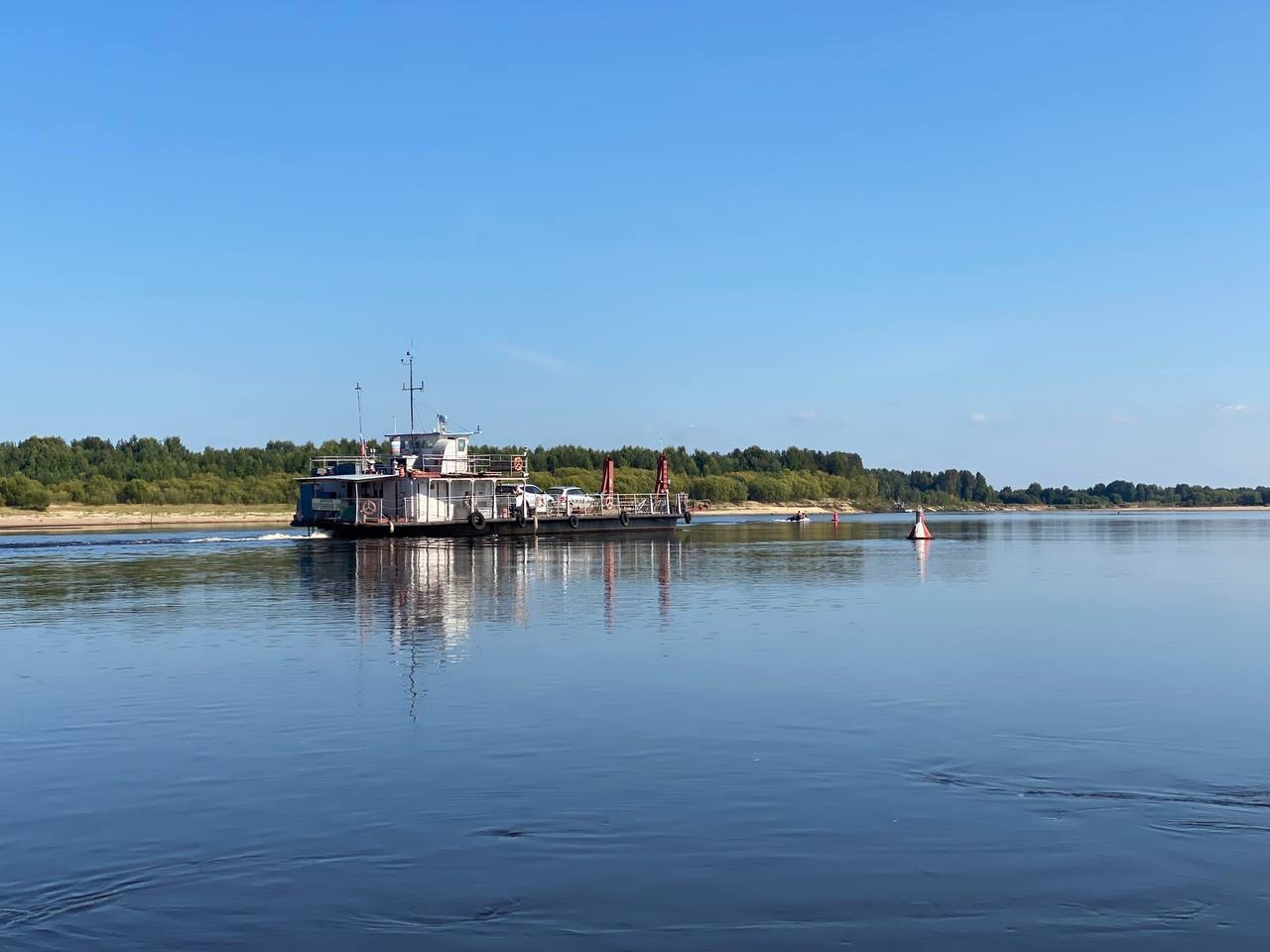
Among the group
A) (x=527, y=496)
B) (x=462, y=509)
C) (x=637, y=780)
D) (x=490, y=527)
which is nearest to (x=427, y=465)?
(x=462, y=509)

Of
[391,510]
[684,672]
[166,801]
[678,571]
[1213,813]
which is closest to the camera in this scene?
[1213,813]

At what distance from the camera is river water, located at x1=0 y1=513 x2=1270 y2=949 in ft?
Result: 29.5

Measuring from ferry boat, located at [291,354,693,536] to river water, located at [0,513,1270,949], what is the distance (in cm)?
4234

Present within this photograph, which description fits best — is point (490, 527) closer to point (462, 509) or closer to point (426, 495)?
point (462, 509)

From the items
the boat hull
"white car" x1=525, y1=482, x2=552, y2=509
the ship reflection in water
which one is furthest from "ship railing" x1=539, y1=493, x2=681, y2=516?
the ship reflection in water

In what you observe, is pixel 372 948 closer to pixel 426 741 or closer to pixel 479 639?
pixel 426 741

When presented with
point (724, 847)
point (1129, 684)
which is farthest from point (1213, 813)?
point (1129, 684)

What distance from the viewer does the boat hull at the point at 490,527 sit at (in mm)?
71062

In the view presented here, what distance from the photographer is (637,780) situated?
42.5 feet

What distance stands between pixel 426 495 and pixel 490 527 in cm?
458

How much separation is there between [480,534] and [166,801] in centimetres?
6278

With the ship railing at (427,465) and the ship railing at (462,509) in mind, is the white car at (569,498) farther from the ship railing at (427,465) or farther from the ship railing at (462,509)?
the ship railing at (427,465)

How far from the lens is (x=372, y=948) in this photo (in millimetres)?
8367

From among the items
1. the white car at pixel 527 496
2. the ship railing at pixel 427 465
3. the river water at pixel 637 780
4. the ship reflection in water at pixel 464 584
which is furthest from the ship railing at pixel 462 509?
the river water at pixel 637 780
